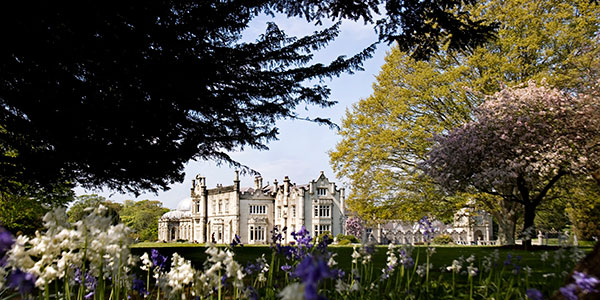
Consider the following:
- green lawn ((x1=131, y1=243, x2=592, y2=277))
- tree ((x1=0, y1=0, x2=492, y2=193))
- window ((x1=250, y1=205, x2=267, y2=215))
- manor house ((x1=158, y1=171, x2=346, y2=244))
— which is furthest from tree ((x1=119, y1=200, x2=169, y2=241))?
tree ((x1=0, y1=0, x2=492, y2=193))

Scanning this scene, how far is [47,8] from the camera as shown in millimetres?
5625

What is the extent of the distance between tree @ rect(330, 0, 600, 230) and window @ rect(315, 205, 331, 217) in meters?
31.8

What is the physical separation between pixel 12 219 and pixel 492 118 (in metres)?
31.1

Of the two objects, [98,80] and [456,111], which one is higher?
[456,111]

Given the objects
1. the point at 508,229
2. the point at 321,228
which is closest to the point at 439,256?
the point at 508,229

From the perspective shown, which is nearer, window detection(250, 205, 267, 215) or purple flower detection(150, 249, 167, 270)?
purple flower detection(150, 249, 167, 270)

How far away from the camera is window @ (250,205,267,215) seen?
202ft

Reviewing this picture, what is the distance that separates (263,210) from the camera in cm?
6206

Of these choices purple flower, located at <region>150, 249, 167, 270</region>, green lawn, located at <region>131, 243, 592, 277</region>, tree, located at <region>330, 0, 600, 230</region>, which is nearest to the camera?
purple flower, located at <region>150, 249, 167, 270</region>

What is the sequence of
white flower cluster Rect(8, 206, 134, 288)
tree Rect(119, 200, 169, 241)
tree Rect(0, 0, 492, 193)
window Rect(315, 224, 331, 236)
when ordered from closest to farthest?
white flower cluster Rect(8, 206, 134, 288) → tree Rect(0, 0, 492, 193) → window Rect(315, 224, 331, 236) → tree Rect(119, 200, 169, 241)

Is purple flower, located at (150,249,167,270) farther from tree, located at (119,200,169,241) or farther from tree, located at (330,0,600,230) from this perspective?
tree, located at (119,200,169,241)

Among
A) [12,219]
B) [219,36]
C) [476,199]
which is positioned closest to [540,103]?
[476,199]

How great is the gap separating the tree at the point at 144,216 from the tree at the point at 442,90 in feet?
192

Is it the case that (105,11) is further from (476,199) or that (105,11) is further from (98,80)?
(476,199)
